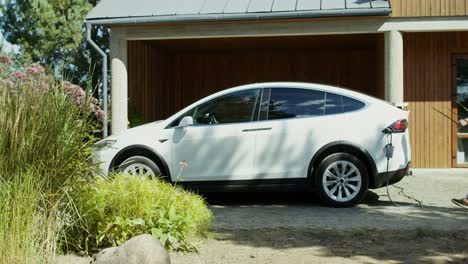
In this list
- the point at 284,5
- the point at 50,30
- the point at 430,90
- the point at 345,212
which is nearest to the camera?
the point at 345,212

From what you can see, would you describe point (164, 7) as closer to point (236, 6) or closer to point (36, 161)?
point (236, 6)

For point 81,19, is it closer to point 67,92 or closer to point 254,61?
point 254,61

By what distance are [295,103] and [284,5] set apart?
3.95m

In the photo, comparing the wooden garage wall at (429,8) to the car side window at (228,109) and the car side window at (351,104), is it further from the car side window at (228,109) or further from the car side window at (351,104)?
the car side window at (228,109)

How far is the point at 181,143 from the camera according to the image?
810 centimetres

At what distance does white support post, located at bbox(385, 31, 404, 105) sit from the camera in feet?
36.8

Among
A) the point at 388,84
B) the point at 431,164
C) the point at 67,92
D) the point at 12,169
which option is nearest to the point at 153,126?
the point at 67,92

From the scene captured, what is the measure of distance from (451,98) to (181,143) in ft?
22.8

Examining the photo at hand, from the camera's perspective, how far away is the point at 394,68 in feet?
36.9

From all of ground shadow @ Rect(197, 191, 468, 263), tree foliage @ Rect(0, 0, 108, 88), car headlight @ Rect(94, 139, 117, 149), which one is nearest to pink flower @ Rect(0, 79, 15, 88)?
car headlight @ Rect(94, 139, 117, 149)

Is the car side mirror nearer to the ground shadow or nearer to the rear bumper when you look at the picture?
the ground shadow

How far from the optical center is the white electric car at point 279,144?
25.7 feet

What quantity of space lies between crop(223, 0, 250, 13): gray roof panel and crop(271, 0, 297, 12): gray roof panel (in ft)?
1.85

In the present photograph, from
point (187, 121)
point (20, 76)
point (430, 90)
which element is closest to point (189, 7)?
point (187, 121)
